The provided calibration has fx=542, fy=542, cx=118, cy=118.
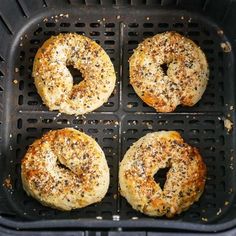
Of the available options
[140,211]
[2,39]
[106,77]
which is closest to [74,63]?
[106,77]

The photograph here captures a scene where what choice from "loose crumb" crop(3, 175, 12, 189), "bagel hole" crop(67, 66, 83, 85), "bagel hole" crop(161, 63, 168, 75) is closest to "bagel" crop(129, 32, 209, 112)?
"bagel hole" crop(161, 63, 168, 75)

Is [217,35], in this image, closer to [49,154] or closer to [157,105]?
[157,105]

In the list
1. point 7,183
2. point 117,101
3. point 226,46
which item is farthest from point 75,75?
point 226,46

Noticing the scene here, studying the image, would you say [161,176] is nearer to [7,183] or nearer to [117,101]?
[117,101]

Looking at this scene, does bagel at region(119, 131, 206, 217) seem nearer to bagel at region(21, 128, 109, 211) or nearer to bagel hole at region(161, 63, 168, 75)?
bagel at region(21, 128, 109, 211)

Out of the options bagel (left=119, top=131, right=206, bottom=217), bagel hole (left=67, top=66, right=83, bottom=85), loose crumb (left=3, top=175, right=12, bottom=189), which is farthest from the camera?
bagel hole (left=67, top=66, right=83, bottom=85)
